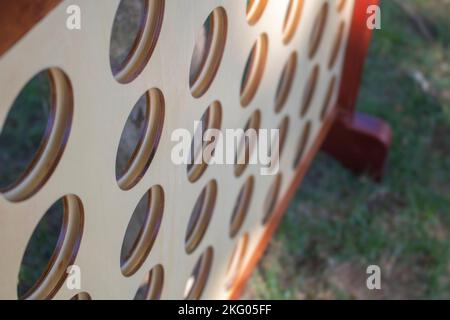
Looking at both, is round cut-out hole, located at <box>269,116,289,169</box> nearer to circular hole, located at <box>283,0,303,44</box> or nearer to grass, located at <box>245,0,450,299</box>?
circular hole, located at <box>283,0,303,44</box>

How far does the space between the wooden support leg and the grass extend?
30 millimetres

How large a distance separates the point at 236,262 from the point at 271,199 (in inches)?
6.2

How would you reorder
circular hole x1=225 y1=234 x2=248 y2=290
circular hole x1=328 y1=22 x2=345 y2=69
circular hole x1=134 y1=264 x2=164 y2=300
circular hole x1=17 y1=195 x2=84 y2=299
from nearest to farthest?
circular hole x1=17 y1=195 x2=84 y2=299, circular hole x1=134 y1=264 x2=164 y2=300, circular hole x1=225 y1=234 x2=248 y2=290, circular hole x1=328 y1=22 x2=345 y2=69

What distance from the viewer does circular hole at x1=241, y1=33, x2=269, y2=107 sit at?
112cm

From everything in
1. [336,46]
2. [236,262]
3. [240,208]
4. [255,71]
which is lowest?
[236,262]

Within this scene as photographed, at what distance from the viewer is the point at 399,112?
78.8 inches

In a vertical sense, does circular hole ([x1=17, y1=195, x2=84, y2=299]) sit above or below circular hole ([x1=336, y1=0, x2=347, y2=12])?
below

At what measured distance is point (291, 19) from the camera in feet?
3.98

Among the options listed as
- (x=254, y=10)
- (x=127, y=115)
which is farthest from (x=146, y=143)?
(x=254, y=10)

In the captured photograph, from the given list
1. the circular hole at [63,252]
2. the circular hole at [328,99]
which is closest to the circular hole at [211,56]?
the circular hole at [63,252]

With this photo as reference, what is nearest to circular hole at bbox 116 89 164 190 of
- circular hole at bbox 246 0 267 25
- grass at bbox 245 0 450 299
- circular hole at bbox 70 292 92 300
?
circular hole at bbox 70 292 92 300

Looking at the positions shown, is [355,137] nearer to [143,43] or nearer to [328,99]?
[328,99]
